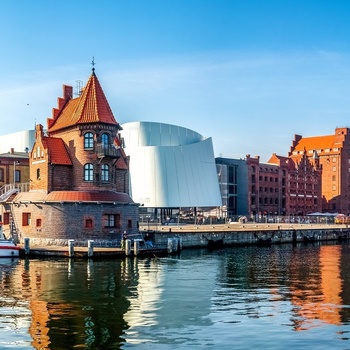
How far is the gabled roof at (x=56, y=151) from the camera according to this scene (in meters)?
56.4

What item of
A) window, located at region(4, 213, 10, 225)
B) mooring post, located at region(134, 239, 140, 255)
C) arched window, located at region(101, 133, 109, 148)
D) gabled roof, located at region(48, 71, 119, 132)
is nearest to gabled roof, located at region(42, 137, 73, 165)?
gabled roof, located at region(48, 71, 119, 132)

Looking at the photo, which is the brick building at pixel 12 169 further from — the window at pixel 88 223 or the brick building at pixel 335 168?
the brick building at pixel 335 168

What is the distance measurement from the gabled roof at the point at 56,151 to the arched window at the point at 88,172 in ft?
6.16

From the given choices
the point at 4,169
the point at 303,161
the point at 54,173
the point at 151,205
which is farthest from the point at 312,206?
the point at 54,173

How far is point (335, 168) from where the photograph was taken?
495ft

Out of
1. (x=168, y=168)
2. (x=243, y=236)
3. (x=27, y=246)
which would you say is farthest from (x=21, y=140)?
(x=27, y=246)

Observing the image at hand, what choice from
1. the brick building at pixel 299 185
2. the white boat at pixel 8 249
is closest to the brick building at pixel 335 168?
the brick building at pixel 299 185

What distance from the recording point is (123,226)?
55875 millimetres

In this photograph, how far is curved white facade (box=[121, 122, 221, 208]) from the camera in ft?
339

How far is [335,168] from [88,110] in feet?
352

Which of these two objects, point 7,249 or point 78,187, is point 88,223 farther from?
point 7,249

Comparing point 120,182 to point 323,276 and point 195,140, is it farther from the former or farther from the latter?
point 195,140

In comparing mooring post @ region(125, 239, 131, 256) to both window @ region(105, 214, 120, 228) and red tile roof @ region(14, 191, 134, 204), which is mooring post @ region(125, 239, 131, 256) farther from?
red tile roof @ region(14, 191, 134, 204)

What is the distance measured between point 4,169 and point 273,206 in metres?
74.2
